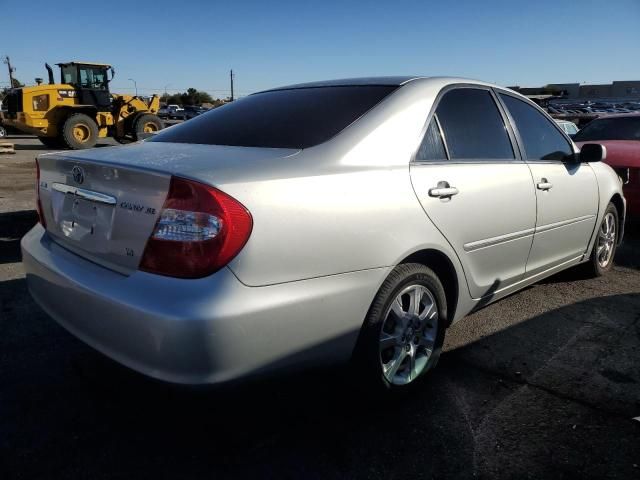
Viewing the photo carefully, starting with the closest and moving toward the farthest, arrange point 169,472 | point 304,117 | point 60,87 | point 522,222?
point 169,472 → point 304,117 → point 522,222 → point 60,87

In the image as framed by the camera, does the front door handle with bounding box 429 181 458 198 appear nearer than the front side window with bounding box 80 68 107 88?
Yes

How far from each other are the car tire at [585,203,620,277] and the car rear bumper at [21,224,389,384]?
289 cm

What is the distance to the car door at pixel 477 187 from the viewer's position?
251 cm

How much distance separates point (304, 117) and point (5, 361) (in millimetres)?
2069

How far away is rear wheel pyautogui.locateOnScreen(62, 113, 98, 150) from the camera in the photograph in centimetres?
1558

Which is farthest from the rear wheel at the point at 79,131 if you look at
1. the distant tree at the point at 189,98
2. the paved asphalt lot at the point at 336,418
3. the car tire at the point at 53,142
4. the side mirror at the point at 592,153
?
the distant tree at the point at 189,98

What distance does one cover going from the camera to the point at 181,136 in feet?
9.00

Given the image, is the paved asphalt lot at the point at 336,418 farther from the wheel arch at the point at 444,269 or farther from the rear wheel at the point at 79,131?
the rear wheel at the point at 79,131

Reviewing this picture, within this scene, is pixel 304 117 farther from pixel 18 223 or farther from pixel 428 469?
pixel 18 223

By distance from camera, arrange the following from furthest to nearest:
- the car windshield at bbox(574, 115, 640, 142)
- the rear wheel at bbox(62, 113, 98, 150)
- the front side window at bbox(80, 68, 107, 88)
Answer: the front side window at bbox(80, 68, 107, 88) → the rear wheel at bbox(62, 113, 98, 150) → the car windshield at bbox(574, 115, 640, 142)

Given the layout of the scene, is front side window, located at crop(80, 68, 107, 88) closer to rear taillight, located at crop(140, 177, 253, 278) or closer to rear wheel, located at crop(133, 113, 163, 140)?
rear wheel, located at crop(133, 113, 163, 140)

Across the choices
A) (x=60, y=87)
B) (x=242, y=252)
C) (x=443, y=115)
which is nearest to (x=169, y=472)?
(x=242, y=252)

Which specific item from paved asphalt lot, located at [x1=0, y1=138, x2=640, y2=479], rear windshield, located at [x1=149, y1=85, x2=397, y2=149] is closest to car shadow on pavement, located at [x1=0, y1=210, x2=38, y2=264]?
paved asphalt lot, located at [x1=0, y1=138, x2=640, y2=479]

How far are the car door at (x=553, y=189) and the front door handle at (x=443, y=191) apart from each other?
946 mm
